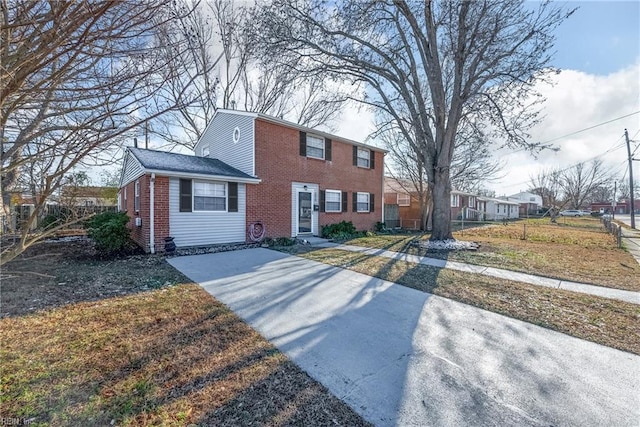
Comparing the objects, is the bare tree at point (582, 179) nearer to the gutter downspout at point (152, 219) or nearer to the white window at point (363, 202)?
the white window at point (363, 202)

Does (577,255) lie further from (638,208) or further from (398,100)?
(638,208)

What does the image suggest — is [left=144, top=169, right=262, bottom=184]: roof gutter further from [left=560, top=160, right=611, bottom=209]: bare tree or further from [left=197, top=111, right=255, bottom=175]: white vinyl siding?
[left=560, top=160, right=611, bottom=209]: bare tree

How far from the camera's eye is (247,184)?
10.9 m

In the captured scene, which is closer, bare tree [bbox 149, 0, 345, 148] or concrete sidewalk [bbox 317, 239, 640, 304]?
concrete sidewalk [bbox 317, 239, 640, 304]

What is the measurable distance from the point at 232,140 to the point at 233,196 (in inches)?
122

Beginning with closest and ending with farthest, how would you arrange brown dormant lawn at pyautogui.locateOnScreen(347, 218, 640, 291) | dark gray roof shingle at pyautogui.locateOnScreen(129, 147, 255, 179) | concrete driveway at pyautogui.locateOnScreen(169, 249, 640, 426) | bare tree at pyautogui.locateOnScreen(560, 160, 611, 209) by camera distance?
1. concrete driveway at pyautogui.locateOnScreen(169, 249, 640, 426)
2. brown dormant lawn at pyautogui.locateOnScreen(347, 218, 640, 291)
3. dark gray roof shingle at pyautogui.locateOnScreen(129, 147, 255, 179)
4. bare tree at pyautogui.locateOnScreen(560, 160, 611, 209)

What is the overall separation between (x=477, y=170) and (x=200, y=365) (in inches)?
859

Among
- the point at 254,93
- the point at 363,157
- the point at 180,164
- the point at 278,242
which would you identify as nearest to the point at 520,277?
the point at 278,242

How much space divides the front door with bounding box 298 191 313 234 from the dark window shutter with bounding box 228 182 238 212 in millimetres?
3084

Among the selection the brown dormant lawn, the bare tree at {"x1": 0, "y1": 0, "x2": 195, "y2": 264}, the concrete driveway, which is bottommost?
the concrete driveway

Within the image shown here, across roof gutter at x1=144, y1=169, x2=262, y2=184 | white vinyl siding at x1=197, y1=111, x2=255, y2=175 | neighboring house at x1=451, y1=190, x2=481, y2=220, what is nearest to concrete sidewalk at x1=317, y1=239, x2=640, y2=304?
roof gutter at x1=144, y1=169, x2=262, y2=184

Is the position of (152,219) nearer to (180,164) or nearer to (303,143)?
(180,164)

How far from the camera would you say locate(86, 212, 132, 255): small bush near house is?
8086 mm

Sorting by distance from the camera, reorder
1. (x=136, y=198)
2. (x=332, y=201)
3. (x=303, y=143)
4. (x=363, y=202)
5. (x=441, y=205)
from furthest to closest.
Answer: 1. (x=363, y=202)
2. (x=332, y=201)
3. (x=303, y=143)
4. (x=441, y=205)
5. (x=136, y=198)
